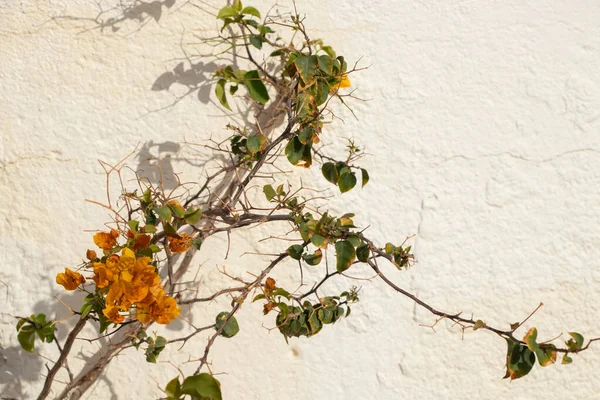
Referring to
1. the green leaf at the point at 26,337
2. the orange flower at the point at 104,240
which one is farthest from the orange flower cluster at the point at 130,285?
the green leaf at the point at 26,337

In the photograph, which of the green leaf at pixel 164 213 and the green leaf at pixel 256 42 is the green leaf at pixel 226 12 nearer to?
the green leaf at pixel 256 42

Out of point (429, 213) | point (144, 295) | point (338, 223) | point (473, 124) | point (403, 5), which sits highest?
point (403, 5)

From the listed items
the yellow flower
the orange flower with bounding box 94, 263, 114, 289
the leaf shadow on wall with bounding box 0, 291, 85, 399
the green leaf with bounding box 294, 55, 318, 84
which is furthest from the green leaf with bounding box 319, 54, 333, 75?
the leaf shadow on wall with bounding box 0, 291, 85, 399

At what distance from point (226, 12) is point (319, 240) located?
47cm

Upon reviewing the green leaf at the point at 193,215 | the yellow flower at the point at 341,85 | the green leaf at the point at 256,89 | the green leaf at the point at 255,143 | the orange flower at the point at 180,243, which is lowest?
the orange flower at the point at 180,243

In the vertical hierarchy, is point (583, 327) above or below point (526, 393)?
above

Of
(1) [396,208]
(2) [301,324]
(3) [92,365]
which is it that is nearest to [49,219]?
(3) [92,365]

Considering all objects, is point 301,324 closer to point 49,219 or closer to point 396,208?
point 396,208

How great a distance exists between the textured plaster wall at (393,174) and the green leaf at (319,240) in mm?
276

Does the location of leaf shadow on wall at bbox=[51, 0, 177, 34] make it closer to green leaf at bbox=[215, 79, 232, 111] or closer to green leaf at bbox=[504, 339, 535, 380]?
green leaf at bbox=[215, 79, 232, 111]

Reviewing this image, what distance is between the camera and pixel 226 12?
134 cm

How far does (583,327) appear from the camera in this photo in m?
1.45

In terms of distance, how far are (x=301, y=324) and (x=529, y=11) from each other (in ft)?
2.53

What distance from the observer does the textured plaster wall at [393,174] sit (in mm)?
1395
